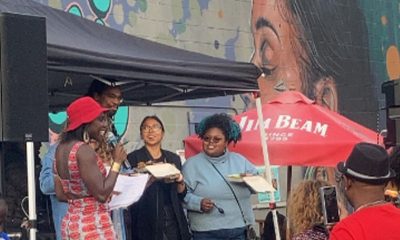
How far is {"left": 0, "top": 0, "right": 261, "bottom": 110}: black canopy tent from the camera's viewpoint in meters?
6.21

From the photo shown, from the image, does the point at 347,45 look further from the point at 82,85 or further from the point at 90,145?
the point at 90,145

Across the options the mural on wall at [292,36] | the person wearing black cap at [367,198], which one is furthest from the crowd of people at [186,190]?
the mural on wall at [292,36]

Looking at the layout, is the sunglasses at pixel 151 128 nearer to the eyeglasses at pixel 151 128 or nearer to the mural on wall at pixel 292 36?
the eyeglasses at pixel 151 128

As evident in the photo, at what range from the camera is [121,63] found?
21.2 feet

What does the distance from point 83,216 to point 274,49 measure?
28.3 ft

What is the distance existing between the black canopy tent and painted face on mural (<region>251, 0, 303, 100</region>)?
18.7ft

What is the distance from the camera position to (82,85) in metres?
8.33

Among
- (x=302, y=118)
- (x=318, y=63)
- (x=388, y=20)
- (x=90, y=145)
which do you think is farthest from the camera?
(x=388, y=20)

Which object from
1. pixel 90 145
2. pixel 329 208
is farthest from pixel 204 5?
pixel 329 208

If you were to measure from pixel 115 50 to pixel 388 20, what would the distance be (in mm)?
11870

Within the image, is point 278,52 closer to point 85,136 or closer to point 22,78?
point 85,136

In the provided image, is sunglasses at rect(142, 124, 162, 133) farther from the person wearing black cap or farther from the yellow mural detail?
the yellow mural detail

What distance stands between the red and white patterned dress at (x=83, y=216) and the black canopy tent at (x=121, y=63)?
699mm

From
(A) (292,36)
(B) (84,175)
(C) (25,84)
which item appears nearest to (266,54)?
(A) (292,36)
